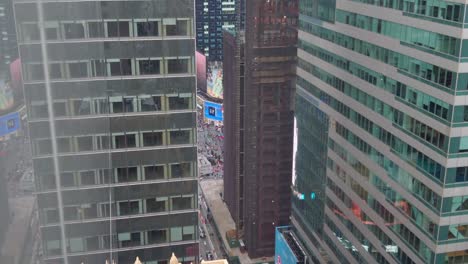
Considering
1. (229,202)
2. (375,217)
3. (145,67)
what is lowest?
(229,202)

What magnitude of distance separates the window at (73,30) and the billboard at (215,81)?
4378 inches

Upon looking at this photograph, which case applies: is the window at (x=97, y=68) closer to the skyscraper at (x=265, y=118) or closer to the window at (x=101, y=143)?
the window at (x=101, y=143)

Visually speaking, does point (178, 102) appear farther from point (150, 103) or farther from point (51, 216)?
point (51, 216)

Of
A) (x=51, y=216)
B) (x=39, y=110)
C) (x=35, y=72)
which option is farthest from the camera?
(x=51, y=216)

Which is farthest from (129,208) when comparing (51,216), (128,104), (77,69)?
(51,216)

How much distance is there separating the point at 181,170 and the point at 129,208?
2524 mm

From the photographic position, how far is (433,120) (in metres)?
26.9

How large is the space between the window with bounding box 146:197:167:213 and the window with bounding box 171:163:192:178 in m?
1.09

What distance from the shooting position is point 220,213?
84.1 metres

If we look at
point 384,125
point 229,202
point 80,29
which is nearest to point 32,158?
point 80,29

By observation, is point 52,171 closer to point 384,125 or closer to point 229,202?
point 384,125

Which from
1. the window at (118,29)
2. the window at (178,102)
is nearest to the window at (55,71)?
the window at (118,29)

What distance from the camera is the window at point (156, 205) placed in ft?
69.9

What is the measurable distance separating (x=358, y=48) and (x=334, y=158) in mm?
10226
